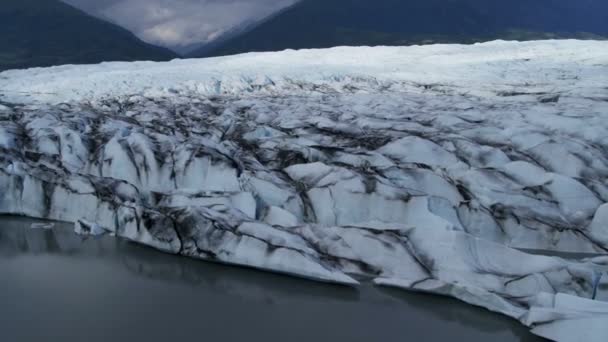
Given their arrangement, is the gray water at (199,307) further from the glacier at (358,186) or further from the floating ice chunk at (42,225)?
the floating ice chunk at (42,225)

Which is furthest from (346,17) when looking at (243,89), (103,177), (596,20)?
(103,177)

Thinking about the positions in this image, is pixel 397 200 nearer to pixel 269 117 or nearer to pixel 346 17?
pixel 269 117

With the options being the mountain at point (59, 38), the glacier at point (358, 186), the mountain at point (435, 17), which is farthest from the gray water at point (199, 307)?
the mountain at point (435, 17)

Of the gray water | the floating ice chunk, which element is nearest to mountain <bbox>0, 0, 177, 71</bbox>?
the floating ice chunk

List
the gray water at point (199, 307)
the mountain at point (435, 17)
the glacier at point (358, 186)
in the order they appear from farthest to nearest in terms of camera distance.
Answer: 1. the mountain at point (435, 17)
2. the glacier at point (358, 186)
3. the gray water at point (199, 307)

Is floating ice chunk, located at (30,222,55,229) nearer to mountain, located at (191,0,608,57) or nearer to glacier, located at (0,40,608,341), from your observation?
glacier, located at (0,40,608,341)

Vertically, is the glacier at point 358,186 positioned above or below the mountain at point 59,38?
below

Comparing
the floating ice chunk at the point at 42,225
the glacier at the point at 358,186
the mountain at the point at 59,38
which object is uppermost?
the mountain at the point at 59,38
